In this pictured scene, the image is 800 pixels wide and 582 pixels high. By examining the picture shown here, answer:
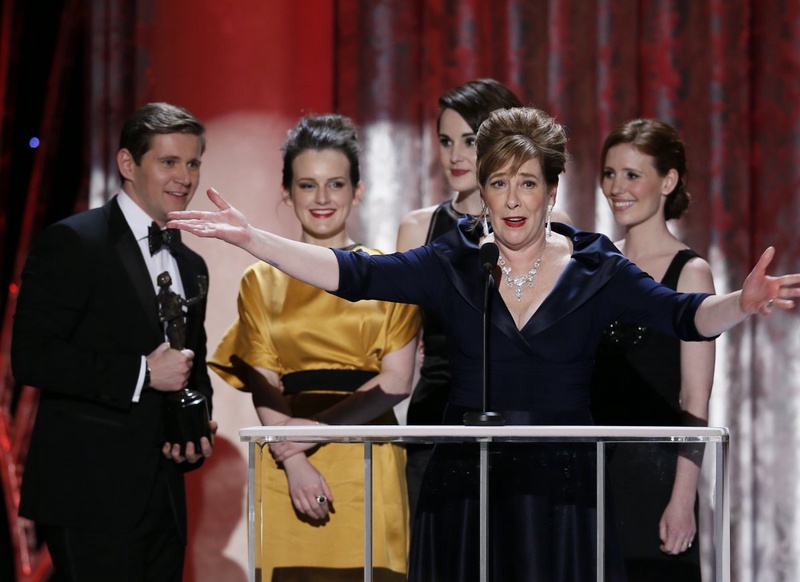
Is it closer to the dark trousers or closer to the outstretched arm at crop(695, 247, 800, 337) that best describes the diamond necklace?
the outstretched arm at crop(695, 247, 800, 337)

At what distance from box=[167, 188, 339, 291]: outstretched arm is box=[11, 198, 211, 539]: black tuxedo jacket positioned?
615 mm

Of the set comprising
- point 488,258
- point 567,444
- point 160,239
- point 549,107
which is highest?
point 549,107

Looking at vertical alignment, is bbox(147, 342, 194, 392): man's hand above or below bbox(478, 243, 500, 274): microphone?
below

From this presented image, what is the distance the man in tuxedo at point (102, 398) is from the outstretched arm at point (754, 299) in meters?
1.36

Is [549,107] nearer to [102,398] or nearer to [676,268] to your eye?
[676,268]

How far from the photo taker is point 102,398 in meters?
2.81

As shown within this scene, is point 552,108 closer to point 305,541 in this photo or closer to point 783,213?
point 783,213

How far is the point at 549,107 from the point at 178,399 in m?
2.17

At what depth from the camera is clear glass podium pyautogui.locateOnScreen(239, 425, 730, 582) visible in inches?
74.4

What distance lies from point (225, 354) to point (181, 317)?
0.97 ft

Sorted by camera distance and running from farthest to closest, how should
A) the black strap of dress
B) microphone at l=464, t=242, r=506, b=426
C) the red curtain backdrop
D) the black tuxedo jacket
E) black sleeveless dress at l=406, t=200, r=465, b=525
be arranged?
1. the red curtain backdrop
2. black sleeveless dress at l=406, t=200, r=465, b=525
3. the black strap of dress
4. the black tuxedo jacket
5. microphone at l=464, t=242, r=506, b=426

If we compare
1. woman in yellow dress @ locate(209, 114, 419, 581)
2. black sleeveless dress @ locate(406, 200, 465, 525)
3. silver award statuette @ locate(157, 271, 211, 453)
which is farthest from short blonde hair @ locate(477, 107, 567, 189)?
silver award statuette @ locate(157, 271, 211, 453)

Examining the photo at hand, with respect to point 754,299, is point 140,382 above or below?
below

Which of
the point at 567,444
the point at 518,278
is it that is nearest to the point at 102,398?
the point at 518,278
